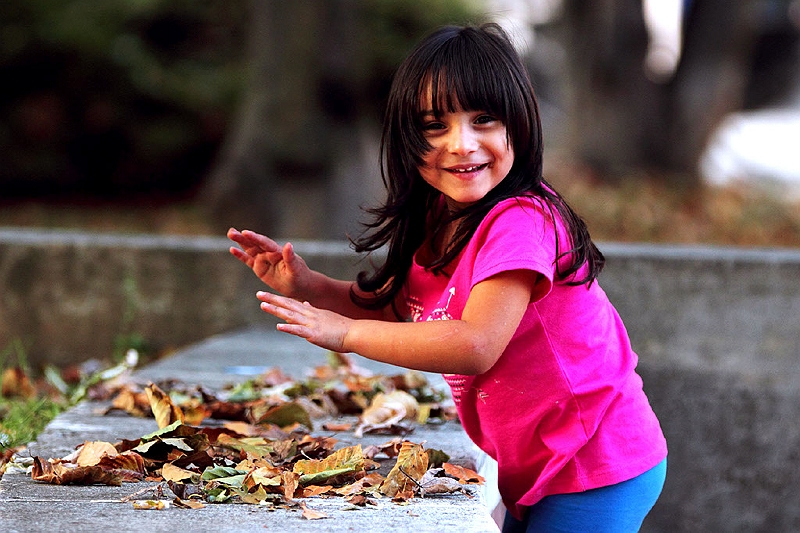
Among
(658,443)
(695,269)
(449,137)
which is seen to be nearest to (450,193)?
(449,137)

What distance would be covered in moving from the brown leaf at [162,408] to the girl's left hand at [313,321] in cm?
72

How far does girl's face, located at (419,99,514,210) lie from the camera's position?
7.09 feet

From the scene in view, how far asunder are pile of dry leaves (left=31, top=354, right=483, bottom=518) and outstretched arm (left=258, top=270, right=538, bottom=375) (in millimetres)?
337

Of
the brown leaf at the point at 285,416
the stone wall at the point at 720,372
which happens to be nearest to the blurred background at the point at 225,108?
the stone wall at the point at 720,372

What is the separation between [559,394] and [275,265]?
2.56 ft

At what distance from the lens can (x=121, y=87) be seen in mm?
10984

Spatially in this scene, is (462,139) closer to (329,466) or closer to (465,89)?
(465,89)

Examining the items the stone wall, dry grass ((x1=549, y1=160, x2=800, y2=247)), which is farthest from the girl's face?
dry grass ((x1=549, y1=160, x2=800, y2=247))

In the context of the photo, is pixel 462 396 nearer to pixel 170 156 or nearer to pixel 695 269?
pixel 695 269

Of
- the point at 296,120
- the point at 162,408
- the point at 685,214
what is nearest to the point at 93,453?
the point at 162,408

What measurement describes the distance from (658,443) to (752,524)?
2.01m

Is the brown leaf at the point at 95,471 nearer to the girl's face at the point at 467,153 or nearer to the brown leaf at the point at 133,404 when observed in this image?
the brown leaf at the point at 133,404

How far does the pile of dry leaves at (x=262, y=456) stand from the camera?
2.20 meters

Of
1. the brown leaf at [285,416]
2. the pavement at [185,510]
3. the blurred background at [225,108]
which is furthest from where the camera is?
the blurred background at [225,108]
